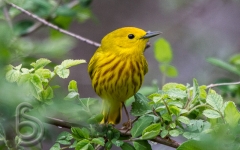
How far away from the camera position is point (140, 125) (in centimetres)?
166

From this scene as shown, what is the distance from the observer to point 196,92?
5.65 ft

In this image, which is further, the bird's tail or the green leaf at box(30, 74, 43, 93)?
the bird's tail

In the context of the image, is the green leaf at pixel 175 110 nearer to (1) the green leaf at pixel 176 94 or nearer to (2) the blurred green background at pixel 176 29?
(1) the green leaf at pixel 176 94

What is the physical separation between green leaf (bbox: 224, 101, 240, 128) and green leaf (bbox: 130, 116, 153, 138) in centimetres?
30

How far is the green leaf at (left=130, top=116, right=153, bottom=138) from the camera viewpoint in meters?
1.65

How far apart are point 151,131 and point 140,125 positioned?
11cm

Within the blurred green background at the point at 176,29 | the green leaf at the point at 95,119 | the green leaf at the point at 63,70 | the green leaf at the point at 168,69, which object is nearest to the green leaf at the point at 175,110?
the green leaf at the point at 95,119

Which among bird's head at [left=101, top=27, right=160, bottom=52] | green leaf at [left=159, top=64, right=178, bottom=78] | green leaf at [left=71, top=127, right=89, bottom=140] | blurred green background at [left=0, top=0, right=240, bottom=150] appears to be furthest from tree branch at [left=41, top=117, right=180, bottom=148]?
blurred green background at [left=0, top=0, right=240, bottom=150]

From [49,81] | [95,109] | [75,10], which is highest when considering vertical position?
[75,10]

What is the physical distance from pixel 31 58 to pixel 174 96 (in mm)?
726

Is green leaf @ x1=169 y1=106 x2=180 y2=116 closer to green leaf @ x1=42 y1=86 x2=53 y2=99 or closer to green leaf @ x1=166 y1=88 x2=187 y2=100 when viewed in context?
green leaf @ x1=166 y1=88 x2=187 y2=100

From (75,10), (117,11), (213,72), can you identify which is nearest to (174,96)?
(75,10)

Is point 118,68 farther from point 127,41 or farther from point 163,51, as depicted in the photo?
point 163,51

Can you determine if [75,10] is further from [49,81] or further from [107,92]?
[49,81]
